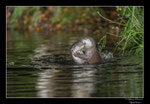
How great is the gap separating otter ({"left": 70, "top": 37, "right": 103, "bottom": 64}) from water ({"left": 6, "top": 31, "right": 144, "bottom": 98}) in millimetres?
219

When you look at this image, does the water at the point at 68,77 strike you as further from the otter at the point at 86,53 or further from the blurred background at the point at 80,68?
the otter at the point at 86,53

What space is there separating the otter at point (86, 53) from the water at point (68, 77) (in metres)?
→ 0.22

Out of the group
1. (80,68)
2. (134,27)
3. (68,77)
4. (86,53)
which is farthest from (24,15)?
(68,77)

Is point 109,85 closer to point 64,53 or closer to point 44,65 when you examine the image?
point 44,65

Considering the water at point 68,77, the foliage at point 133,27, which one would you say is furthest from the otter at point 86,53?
the foliage at point 133,27

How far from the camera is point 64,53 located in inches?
523

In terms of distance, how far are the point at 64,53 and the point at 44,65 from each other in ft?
7.92

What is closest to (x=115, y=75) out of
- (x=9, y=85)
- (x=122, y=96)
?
(x=122, y=96)

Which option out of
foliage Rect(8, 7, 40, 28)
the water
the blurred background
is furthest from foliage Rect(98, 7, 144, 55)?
foliage Rect(8, 7, 40, 28)

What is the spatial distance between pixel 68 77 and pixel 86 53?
1.82 metres

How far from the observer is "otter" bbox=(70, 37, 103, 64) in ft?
35.6

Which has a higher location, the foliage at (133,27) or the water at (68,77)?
the foliage at (133,27)

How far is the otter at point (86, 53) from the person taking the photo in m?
10.9

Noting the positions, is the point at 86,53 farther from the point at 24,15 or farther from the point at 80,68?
the point at 24,15
